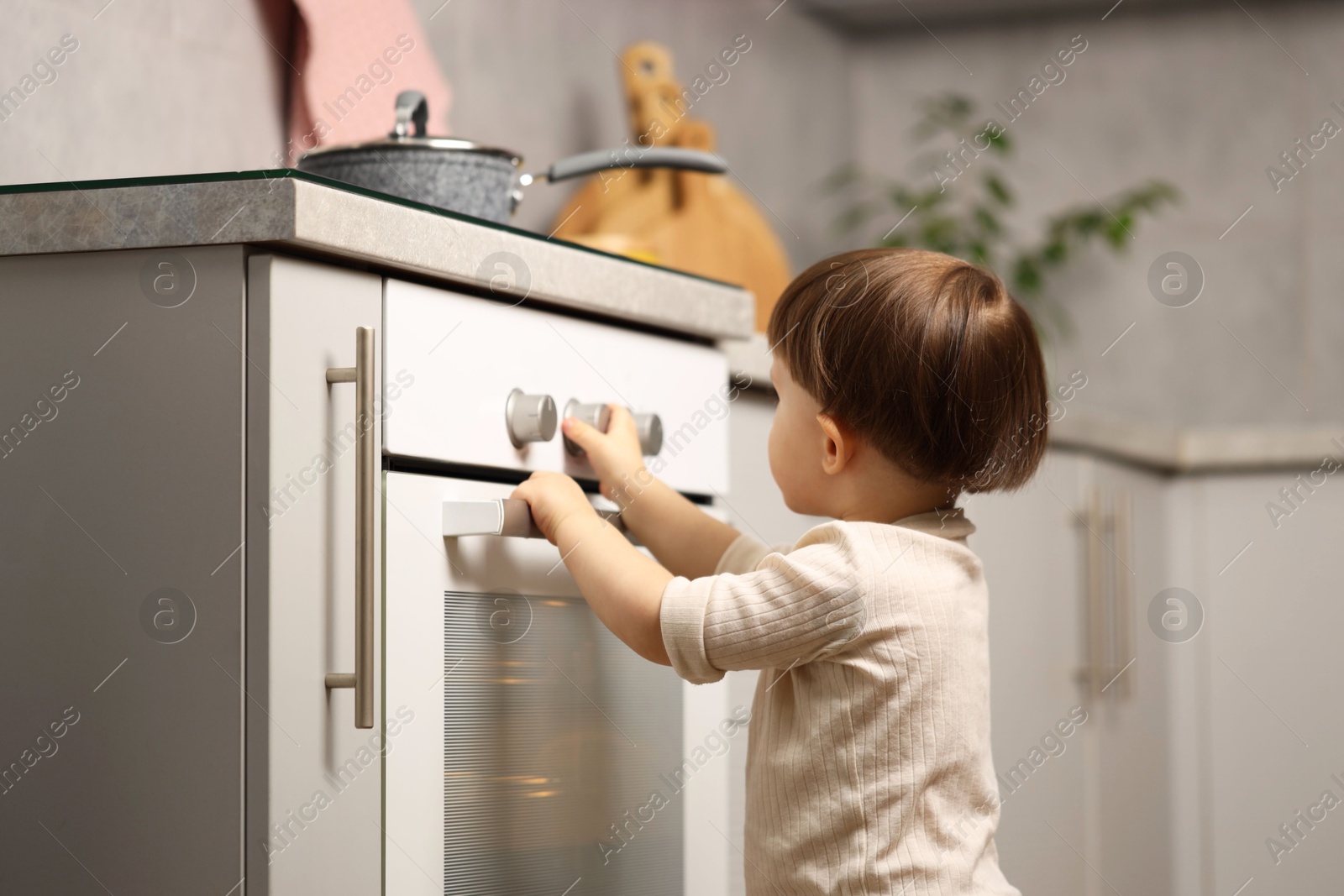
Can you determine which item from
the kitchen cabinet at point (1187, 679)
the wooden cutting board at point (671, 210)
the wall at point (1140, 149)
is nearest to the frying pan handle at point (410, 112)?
the wooden cutting board at point (671, 210)

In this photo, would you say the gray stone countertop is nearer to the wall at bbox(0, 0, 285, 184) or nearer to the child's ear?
the child's ear

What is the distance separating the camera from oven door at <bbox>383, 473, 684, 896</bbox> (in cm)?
76

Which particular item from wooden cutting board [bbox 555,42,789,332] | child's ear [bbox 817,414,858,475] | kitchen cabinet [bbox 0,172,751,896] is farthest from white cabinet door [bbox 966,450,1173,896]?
kitchen cabinet [bbox 0,172,751,896]

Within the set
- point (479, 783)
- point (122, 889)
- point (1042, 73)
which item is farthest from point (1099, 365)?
point (122, 889)

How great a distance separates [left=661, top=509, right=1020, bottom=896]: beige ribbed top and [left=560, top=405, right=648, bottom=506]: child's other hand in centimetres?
12

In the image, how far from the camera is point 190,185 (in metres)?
0.69

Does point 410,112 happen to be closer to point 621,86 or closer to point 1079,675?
point 621,86

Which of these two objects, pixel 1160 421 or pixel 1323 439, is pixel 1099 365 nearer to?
pixel 1160 421

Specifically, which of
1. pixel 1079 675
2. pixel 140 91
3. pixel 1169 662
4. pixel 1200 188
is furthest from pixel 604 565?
pixel 1200 188

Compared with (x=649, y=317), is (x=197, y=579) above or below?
below

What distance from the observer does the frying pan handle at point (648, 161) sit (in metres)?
1.11

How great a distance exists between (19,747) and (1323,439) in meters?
1.90

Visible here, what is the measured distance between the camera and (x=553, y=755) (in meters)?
0.87

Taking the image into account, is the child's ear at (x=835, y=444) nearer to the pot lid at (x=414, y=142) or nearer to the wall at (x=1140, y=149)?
the pot lid at (x=414, y=142)
